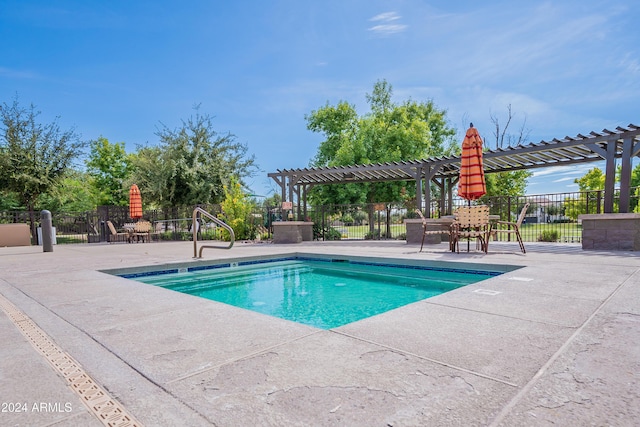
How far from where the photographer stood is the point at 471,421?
1.19 metres

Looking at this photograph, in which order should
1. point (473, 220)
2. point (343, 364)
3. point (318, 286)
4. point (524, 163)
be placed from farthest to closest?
point (524, 163) < point (473, 220) < point (318, 286) < point (343, 364)

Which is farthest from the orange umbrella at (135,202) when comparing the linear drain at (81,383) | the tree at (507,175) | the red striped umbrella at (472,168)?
the tree at (507,175)

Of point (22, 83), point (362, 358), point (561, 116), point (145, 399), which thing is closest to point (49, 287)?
point (145, 399)

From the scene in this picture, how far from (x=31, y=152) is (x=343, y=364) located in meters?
20.3

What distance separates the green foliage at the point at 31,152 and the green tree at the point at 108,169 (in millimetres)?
12351

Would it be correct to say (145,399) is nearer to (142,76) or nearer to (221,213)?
(221,213)

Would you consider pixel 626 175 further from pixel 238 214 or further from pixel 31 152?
pixel 31 152

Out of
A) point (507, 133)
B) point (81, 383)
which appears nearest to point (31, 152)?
point (81, 383)

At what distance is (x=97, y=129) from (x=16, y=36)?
1991 centimetres

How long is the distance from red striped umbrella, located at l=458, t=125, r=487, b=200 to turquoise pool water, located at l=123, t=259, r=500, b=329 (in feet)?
9.76

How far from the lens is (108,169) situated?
29578 millimetres

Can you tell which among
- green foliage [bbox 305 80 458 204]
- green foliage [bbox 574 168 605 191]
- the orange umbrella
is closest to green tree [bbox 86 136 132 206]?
the orange umbrella

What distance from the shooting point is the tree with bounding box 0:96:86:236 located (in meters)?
15.3

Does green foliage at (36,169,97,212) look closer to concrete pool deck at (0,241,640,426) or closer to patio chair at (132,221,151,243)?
patio chair at (132,221,151,243)
